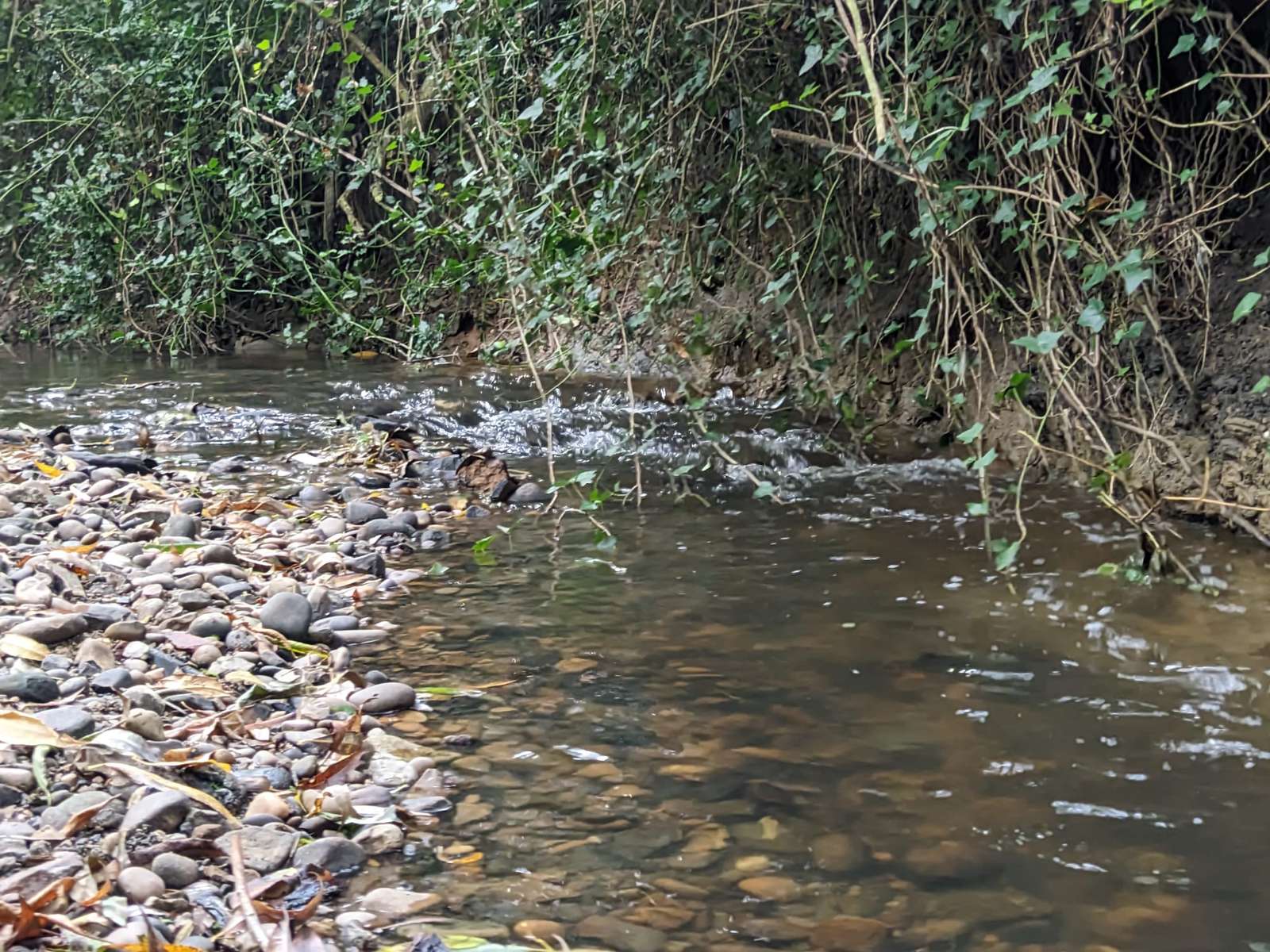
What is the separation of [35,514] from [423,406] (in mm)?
2424

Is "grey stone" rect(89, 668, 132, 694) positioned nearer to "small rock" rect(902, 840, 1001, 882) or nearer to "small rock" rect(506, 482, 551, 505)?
"small rock" rect(902, 840, 1001, 882)

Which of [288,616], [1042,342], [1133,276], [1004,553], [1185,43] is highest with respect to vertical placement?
[1185,43]

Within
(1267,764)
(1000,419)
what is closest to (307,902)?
(1267,764)

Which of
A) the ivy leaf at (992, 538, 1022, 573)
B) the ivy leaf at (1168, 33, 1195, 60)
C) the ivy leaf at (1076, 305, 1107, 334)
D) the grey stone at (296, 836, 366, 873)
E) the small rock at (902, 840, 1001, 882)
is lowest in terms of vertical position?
the small rock at (902, 840, 1001, 882)

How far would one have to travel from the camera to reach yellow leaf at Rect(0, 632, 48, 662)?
7.80ft

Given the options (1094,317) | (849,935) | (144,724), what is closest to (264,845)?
(144,724)

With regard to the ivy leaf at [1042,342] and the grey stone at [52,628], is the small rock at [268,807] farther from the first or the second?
the ivy leaf at [1042,342]

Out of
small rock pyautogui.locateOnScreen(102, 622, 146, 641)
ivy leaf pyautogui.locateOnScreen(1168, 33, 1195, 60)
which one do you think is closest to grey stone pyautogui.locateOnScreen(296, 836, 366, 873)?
small rock pyautogui.locateOnScreen(102, 622, 146, 641)

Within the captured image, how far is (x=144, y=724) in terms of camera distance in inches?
82.0

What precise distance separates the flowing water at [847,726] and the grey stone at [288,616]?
0.25 m

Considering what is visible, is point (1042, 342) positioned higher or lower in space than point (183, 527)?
higher

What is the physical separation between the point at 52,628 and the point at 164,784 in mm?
849

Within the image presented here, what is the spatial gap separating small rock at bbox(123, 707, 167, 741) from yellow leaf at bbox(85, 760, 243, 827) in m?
0.15

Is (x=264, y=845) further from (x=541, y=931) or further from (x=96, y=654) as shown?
(x=96, y=654)
